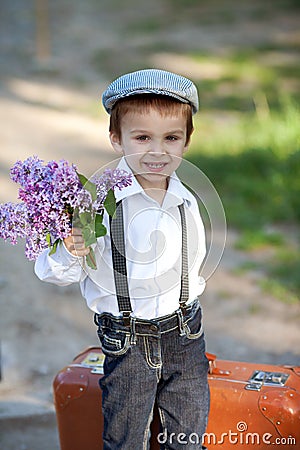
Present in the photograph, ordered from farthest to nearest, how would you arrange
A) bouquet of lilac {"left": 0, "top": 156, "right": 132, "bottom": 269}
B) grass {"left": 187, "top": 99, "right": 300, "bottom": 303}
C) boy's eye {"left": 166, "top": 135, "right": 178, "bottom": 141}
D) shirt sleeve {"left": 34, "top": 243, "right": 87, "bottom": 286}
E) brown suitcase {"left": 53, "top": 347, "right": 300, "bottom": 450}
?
grass {"left": 187, "top": 99, "right": 300, "bottom": 303}
brown suitcase {"left": 53, "top": 347, "right": 300, "bottom": 450}
boy's eye {"left": 166, "top": 135, "right": 178, "bottom": 141}
shirt sleeve {"left": 34, "top": 243, "right": 87, "bottom": 286}
bouquet of lilac {"left": 0, "top": 156, "right": 132, "bottom": 269}

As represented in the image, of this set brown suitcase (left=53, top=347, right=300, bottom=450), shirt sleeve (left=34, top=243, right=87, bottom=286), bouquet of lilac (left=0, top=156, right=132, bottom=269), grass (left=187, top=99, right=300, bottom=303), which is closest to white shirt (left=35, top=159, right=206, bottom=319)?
shirt sleeve (left=34, top=243, right=87, bottom=286)

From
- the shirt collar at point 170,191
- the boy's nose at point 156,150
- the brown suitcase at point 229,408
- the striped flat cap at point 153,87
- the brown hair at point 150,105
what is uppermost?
the striped flat cap at point 153,87

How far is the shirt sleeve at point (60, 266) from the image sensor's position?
2.09 metres

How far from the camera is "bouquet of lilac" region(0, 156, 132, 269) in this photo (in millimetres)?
1944

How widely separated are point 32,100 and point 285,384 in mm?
7924

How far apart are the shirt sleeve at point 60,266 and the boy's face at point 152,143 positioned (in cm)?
31

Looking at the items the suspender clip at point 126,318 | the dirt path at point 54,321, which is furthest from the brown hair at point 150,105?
the dirt path at point 54,321

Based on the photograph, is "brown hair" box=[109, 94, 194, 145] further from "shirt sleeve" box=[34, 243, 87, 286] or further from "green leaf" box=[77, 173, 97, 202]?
"shirt sleeve" box=[34, 243, 87, 286]

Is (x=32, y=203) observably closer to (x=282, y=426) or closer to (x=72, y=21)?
(x=282, y=426)

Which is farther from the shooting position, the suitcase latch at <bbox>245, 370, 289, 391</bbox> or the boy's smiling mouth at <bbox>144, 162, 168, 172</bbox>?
the suitcase latch at <bbox>245, 370, 289, 391</bbox>

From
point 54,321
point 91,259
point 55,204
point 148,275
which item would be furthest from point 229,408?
point 54,321

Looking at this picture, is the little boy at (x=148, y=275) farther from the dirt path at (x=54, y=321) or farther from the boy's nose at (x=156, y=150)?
the dirt path at (x=54, y=321)

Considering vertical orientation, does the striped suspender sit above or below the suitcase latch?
above

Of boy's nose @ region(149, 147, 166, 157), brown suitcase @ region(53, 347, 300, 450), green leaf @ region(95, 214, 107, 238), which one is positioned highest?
boy's nose @ region(149, 147, 166, 157)
